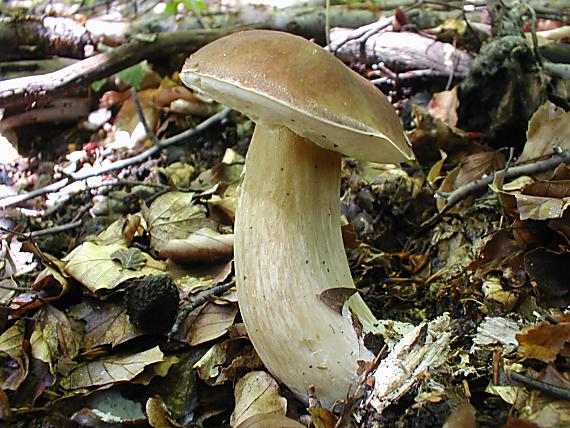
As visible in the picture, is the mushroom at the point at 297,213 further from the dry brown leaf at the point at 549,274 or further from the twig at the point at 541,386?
the dry brown leaf at the point at 549,274

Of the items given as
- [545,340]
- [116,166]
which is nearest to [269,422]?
[545,340]

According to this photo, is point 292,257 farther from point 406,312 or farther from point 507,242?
point 507,242

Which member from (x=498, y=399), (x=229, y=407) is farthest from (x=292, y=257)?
(x=498, y=399)

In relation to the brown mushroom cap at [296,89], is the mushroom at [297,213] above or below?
below

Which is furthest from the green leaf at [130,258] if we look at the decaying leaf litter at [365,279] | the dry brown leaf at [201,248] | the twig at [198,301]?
the twig at [198,301]

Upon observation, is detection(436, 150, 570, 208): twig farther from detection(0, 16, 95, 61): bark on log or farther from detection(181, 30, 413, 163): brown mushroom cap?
detection(0, 16, 95, 61): bark on log

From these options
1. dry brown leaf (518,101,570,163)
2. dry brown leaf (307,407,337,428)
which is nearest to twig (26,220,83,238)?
dry brown leaf (307,407,337,428)

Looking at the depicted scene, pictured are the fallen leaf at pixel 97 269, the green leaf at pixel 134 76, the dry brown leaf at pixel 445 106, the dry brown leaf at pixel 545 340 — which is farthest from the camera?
the green leaf at pixel 134 76
